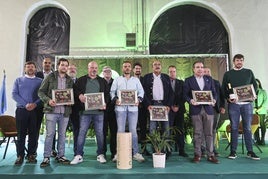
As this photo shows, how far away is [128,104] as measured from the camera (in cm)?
369

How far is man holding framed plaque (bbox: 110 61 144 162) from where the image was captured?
146 inches

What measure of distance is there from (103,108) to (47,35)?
467cm

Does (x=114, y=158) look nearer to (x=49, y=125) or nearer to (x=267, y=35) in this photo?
(x=49, y=125)

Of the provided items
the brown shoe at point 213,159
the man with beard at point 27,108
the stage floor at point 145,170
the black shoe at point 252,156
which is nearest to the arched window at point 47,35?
the man with beard at point 27,108

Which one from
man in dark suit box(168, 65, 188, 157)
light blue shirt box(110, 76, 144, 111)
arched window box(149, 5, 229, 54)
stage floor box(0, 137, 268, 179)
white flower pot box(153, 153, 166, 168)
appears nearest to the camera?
stage floor box(0, 137, 268, 179)

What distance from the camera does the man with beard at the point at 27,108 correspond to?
368 cm

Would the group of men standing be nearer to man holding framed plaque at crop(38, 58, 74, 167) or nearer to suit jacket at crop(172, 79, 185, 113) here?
man holding framed plaque at crop(38, 58, 74, 167)

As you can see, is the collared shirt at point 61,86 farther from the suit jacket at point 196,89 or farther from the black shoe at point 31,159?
the suit jacket at point 196,89

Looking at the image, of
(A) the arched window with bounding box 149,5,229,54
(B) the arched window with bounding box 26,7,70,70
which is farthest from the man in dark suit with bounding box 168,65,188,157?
(B) the arched window with bounding box 26,7,70,70

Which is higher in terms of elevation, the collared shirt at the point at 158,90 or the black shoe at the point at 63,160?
the collared shirt at the point at 158,90

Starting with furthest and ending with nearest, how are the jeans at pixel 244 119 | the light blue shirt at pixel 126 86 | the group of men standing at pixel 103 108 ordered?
the jeans at pixel 244 119 → the light blue shirt at pixel 126 86 → the group of men standing at pixel 103 108

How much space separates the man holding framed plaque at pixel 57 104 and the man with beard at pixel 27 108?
0.26m

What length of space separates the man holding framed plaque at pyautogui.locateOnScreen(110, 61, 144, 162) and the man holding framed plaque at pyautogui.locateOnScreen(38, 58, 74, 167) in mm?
685

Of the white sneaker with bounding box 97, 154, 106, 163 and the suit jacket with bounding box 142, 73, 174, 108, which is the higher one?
the suit jacket with bounding box 142, 73, 174, 108
